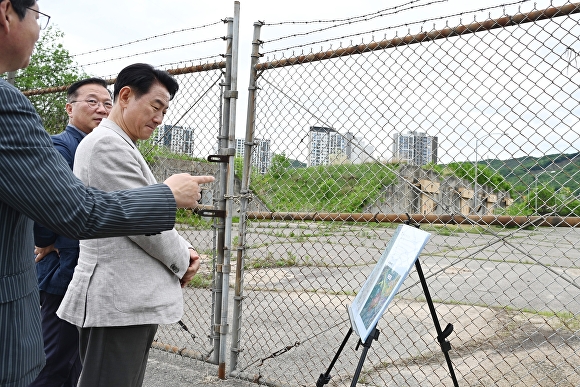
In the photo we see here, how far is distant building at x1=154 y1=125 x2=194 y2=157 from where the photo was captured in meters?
4.49

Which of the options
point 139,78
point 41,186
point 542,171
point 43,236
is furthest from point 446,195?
point 41,186

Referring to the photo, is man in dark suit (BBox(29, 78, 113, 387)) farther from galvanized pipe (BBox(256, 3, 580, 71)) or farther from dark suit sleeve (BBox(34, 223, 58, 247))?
galvanized pipe (BBox(256, 3, 580, 71))

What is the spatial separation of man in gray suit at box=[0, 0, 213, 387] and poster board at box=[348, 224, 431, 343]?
1.10 metres

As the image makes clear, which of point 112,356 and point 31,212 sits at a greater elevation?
point 31,212

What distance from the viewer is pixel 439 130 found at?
10.2 feet

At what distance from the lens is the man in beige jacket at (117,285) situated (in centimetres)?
207

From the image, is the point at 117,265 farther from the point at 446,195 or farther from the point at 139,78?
the point at 446,195

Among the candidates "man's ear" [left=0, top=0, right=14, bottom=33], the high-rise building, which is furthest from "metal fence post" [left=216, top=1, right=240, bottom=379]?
Result: "man's ear" [left=0, top=0, right=14, bottom=33]

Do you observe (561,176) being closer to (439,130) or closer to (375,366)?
(439,130)

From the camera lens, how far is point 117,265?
210 cm

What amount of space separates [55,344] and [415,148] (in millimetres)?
2509

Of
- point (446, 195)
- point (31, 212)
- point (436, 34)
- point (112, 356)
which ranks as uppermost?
point (436, 34)

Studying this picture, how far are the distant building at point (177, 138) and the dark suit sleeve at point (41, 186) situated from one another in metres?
3.13

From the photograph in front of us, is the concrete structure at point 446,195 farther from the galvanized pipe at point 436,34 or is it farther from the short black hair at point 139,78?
the short black hair at point 139,78
